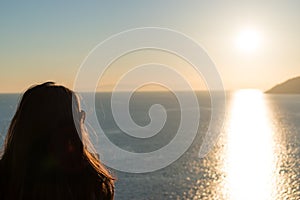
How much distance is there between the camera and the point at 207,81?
384 centimetres

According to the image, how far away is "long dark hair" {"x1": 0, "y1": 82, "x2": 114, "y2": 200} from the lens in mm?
1998

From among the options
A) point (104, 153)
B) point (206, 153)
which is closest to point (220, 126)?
point (206, 153)

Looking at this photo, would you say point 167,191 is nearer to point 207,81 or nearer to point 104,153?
point 104,153

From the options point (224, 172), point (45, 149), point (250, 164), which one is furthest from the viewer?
point (250, 164)

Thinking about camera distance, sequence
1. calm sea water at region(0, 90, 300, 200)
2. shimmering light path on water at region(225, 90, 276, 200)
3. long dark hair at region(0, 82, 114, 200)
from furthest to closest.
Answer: shimmering light path on water at region(225, 90, 276, 200) → calm sea water at region(0, 90, 300, 200) → long dark hair at region(0, 82, 114, 200)

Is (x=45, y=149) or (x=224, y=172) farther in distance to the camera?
(x=224, y=172)

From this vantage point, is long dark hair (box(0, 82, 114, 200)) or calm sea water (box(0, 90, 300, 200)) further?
calm sea water (box(0, 90, 300, 200))

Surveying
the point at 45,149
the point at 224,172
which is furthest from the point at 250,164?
the point at 45,149

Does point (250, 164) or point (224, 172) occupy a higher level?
point (224, 172)

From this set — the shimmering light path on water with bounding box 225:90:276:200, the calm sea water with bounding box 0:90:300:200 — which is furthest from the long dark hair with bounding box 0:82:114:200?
the shimmering light path on water with bounding box 225:90:276:200

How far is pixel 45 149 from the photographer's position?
2016mm

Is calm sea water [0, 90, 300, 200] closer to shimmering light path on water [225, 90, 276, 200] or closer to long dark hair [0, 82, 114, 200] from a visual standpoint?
shimmering light path on water [225, 90, 276, 200]

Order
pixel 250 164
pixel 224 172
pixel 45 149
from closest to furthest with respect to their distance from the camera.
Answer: pixel 45 149 < pixel 224 172 < pixel 250 164

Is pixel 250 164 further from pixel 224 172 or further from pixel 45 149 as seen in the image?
pixel 45 149
